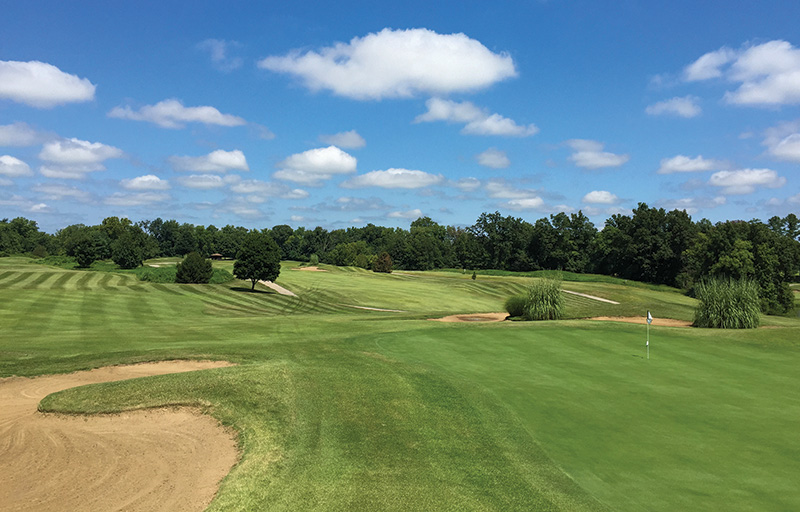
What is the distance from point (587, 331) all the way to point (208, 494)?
16.7 metres

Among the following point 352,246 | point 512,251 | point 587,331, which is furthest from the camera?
point 352,246

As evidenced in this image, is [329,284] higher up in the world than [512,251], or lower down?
lower down

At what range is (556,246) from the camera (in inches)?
4355

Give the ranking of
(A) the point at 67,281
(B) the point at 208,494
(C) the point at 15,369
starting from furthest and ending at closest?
1. (A) the point at 67,281
2. (C) the point at 15,369
3. (B) the point at 208,494

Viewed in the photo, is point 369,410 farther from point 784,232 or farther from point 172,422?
point 784,232

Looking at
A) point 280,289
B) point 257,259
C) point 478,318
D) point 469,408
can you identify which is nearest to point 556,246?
point 280,289

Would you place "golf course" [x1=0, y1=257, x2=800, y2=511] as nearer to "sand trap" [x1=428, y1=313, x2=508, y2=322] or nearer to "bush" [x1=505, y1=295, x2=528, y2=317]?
"bush" [x1=505, y1=295, x2=528, y2=317]

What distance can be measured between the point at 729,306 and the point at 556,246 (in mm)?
90872

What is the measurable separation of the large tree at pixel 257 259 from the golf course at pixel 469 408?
30661mm

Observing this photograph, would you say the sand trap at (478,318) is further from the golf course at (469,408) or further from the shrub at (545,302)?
the golf course at (469,408)

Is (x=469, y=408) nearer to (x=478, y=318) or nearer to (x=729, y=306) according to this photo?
(x=729, y=306)

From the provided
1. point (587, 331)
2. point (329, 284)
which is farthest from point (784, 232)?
point (587, 331)

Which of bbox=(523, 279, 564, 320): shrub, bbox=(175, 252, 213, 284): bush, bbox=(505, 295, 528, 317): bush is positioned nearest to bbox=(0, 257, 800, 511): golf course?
bbox=(523, 279, 564, 320): shrub

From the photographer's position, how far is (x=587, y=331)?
19.5m
